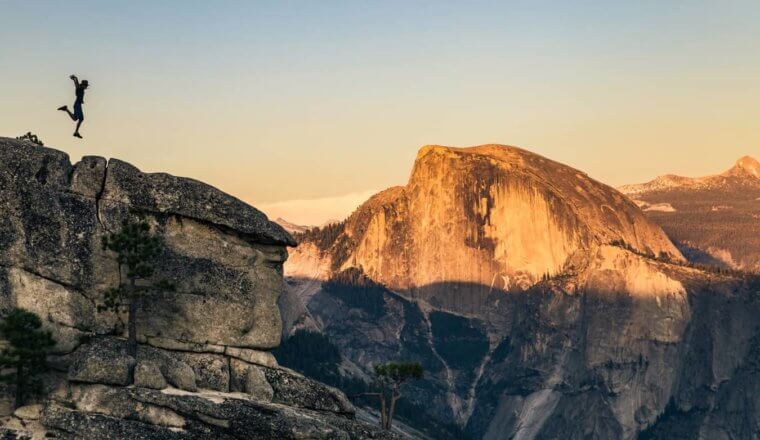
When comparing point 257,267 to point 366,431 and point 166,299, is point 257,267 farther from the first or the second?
point 366,431

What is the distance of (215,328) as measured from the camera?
5960 inches

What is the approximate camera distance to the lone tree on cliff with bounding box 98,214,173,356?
484 ft

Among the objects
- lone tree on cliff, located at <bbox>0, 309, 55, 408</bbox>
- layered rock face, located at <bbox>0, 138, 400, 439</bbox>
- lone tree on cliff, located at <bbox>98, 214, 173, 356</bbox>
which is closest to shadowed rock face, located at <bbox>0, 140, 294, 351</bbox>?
layered rock face, located at <bbox>0, 138, 400, 439</bbox>

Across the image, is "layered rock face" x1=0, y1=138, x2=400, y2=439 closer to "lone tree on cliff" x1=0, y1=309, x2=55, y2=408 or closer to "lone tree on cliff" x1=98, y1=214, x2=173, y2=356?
"lone tree on cliff" x1=98, y1=214, x2=173, y2=356

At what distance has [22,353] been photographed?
14100 centimetres

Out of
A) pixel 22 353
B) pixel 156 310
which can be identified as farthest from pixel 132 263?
pixel 22 353

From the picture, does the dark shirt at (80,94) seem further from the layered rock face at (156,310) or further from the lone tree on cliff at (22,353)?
the lone tree on cliff at (22,353)

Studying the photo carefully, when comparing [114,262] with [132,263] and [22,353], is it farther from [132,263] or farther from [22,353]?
[22,353]

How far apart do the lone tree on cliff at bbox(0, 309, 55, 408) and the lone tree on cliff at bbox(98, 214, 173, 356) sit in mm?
7245

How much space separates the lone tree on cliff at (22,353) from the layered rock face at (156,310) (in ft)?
4.50

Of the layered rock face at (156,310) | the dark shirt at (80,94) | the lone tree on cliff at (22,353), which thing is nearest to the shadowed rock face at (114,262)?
the layered rock face at (156,310)

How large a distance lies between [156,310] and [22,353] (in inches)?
571

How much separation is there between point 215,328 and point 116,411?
50.2 ft

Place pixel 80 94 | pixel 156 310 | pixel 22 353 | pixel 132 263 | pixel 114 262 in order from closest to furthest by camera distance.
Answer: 1. pixel 22 353
2. pixel 132 263
3. pixel 80 94
4. pixel 114 262
5. pixel 156 310
